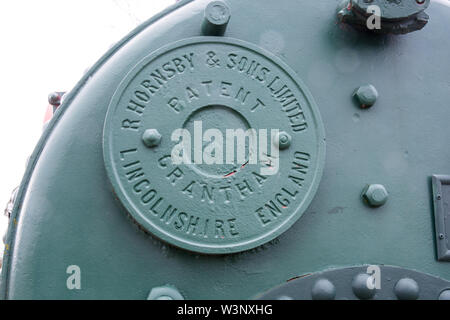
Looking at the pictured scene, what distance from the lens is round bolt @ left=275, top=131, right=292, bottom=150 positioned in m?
1.18

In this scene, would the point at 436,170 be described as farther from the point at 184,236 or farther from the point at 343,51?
the point at 184,236

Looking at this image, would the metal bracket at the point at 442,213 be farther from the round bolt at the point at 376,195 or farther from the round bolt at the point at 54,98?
the round bolt at the point at 54,98

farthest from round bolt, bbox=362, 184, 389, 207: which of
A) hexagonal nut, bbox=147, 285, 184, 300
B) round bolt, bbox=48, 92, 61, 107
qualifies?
A: round bolt, bbox=48, 92, 61, 107

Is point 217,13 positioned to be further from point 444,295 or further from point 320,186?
point 444,295

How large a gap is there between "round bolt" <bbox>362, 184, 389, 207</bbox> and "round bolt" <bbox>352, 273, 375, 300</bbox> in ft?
→ 0.76

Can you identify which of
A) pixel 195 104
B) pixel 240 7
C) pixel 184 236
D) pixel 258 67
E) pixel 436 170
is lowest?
pixel 184 236

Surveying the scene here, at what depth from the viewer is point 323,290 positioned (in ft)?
3.61

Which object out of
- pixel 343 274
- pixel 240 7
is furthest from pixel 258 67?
pixel 343 274

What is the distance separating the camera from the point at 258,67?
1.23m

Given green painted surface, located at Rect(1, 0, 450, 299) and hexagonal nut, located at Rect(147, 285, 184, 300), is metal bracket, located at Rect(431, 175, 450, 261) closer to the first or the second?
green painted surface, located at Rect(1, 0, 450, 299)

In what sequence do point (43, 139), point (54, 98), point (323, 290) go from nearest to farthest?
point (323, 290)
point (43, 139)
point (54, 98)

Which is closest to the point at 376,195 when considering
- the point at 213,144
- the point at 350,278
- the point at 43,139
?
the point at 350,278

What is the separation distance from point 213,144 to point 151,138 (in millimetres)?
185

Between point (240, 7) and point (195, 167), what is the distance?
1.92 feet
